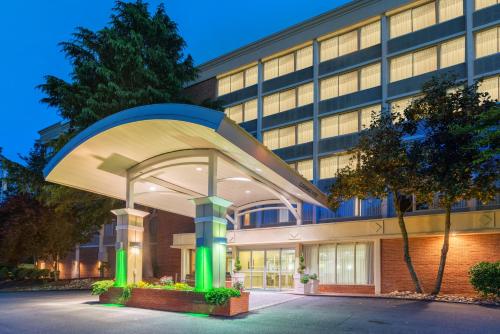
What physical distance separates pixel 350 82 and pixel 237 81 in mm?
9822

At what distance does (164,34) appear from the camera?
33469 millimetres

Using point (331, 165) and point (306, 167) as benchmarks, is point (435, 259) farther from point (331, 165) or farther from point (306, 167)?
point (306, 167)

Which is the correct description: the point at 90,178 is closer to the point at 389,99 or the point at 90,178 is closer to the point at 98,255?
the point at 389,99

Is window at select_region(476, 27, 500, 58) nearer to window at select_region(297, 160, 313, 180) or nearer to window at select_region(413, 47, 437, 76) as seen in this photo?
window at select_region(413, 47, 437, 76)

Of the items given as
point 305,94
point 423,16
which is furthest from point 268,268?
point 423,16

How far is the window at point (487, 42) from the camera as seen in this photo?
26.5 m

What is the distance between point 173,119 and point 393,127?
38.0 ft

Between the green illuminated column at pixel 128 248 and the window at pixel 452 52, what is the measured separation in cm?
1832

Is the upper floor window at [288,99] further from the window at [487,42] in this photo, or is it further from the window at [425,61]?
the window at [487,42]

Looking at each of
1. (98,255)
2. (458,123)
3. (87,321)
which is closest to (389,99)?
(458,123)

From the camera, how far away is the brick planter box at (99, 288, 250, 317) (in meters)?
16.1

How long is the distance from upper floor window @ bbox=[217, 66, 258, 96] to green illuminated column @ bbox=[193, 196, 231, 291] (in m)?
21.6

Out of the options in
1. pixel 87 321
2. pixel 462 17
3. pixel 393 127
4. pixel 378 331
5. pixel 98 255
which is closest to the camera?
pixel 378 331

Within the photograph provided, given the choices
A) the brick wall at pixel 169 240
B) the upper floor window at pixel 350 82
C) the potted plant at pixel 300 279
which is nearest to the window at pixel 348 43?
the upper floor window at pixel 350 82
